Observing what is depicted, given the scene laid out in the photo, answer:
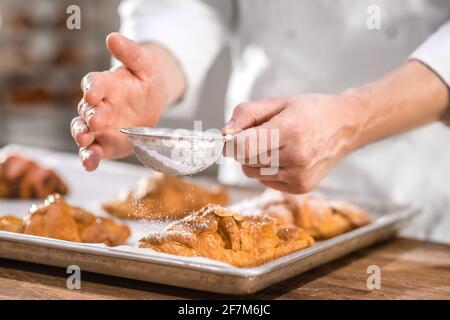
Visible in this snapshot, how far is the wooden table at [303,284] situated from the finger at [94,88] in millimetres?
292

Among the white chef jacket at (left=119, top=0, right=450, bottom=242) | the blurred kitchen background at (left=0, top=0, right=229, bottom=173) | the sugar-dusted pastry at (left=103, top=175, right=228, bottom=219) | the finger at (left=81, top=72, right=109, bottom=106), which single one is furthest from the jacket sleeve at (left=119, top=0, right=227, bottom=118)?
the blurred kitchen background at (left=0, top=0, right=229, bottom=173)

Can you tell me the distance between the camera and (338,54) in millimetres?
1830

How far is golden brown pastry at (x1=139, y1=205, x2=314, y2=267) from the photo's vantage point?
1.10 metres

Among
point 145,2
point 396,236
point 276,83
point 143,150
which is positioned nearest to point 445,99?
point 396,236

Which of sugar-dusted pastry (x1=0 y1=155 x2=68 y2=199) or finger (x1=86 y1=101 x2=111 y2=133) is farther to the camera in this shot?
sugar-dusted pastry (x1=0 y1=155 x2=68 y2=199)

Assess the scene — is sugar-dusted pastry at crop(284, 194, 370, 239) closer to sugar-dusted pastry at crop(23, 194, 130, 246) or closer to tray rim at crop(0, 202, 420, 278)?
tray rim at crop(0, 202, 420, 278)

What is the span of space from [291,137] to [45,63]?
3150 millimetres

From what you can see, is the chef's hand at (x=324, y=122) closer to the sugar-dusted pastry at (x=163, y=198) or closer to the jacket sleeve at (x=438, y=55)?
the jacket sleeve at (x=438, y=55)

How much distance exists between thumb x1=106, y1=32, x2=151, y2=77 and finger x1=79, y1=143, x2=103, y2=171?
0.17 meters

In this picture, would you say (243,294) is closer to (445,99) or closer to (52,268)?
(52,268)

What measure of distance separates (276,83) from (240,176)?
0.32 metres

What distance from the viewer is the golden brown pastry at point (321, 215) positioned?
4.70 feet

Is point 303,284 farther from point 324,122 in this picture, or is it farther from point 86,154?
point 86,154

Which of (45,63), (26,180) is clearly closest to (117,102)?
(26,180)
